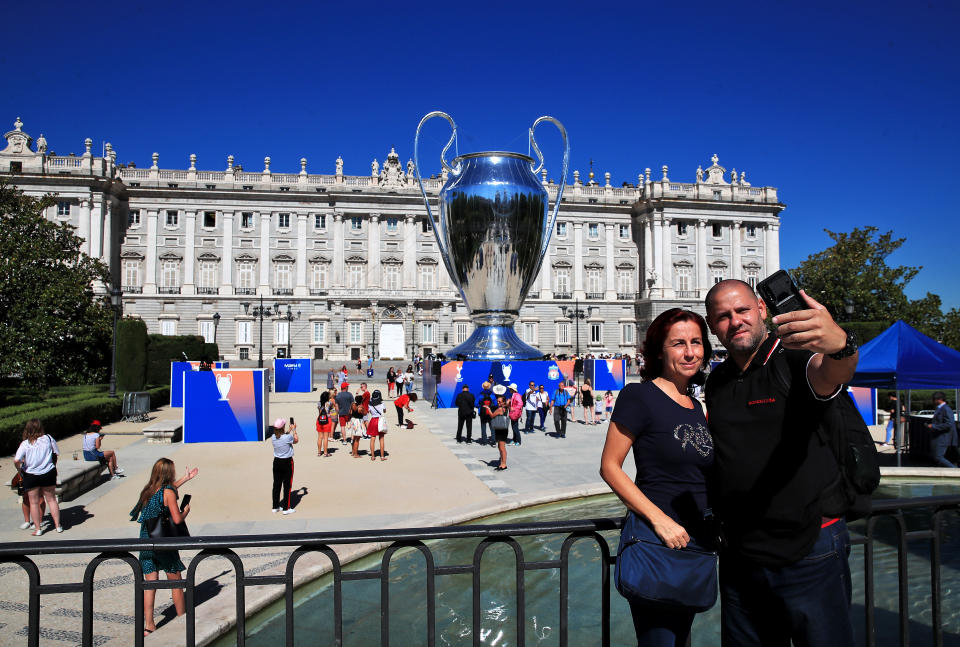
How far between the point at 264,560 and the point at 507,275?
18867mm

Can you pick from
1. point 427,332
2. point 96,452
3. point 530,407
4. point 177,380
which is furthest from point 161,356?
point 427,332

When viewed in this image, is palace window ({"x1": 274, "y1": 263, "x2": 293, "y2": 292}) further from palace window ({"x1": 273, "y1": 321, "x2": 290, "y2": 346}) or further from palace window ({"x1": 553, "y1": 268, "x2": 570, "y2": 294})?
palace window ({"x1": 553, "y1": 268, "x2": 570, "y2": 294})

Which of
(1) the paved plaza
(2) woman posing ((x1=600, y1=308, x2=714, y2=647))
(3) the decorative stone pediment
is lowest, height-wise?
(1) the paved plaza

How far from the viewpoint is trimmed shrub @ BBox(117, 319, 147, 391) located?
2459 centimetres

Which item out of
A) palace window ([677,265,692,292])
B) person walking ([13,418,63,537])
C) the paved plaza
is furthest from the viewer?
palace window ([677,265,692,292])

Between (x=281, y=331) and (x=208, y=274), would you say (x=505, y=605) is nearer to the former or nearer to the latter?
(x=281, y=331)

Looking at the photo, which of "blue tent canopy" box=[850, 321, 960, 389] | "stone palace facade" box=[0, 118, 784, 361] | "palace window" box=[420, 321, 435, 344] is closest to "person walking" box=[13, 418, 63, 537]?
"blue tent canopy" box=[850, 321, 960, 389]

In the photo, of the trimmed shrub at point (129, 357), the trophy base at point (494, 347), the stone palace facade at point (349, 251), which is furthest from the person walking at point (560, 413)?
the stone palace facade at point (349, 251)

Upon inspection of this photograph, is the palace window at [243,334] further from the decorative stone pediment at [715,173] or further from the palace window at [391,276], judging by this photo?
the decorative stone pediment at [715,173]

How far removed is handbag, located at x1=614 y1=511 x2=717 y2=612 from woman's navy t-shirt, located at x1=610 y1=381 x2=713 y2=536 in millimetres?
107

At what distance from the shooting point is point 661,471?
2.37 metres

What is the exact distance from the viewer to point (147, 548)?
8.57 ft

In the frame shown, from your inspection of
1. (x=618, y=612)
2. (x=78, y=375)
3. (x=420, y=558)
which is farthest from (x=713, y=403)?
(x=78, y=375)

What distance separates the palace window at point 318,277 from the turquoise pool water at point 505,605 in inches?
1976
